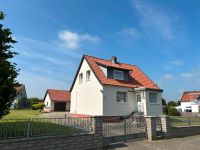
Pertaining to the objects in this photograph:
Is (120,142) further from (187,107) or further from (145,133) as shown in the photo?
(187,107)

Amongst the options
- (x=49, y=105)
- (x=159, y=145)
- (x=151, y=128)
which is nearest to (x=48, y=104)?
(x=49, y=105)

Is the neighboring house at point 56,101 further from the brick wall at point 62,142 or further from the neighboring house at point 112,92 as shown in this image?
the brick wall at point 62,142

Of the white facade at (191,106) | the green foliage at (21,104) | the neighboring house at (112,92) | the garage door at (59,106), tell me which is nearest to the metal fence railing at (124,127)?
the neighboring house at (112,92)

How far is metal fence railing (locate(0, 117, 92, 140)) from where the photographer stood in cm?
772

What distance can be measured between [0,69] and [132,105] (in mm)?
15957

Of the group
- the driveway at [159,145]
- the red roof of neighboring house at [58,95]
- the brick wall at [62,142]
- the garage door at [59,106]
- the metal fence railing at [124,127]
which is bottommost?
the driveway at [159,145]

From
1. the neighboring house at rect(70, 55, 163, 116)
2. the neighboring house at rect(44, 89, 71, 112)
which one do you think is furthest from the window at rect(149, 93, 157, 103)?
the neighboring house at rect(44, 89, 71, 112)

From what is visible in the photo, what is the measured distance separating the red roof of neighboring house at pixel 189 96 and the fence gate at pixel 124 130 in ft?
147

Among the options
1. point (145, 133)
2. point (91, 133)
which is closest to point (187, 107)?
point (145, 133)

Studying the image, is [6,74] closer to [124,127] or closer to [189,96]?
[124,127]

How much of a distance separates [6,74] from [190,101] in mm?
50343

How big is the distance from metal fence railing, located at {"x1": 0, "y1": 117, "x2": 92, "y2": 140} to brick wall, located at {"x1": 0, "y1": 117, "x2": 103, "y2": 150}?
0.24 m

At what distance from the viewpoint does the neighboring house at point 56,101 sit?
141 feet

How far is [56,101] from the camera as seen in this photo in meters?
43.3
